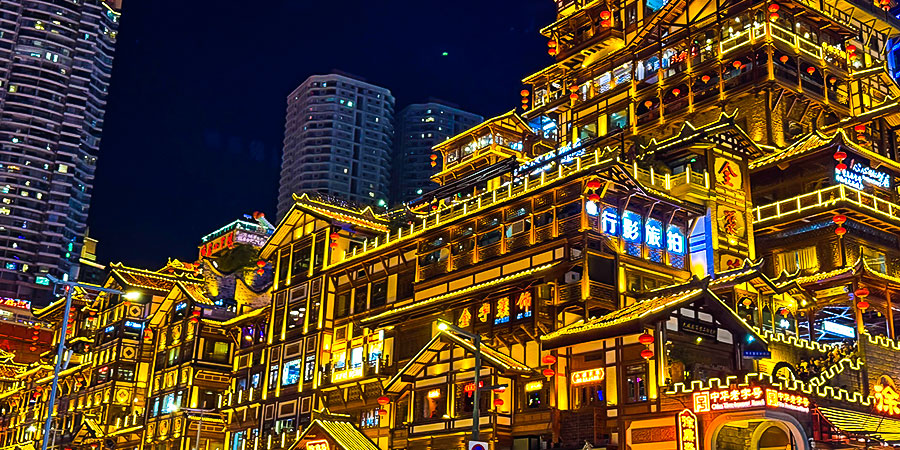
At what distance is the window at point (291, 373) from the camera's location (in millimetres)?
57250

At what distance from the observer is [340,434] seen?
4725 cm

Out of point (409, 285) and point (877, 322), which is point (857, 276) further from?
point (409, 285)

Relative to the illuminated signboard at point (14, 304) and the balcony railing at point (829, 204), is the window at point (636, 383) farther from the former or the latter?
the illuminated signboard at point (14, 304)

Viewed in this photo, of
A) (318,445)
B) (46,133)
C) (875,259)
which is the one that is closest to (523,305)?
(318,445)

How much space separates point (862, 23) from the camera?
2319 inches

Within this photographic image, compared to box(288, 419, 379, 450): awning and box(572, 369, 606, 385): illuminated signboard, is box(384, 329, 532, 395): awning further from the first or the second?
box(288, 419, 379, 450): awning

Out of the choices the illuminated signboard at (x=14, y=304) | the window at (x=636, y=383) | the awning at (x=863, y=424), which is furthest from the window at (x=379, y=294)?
the illuminated signboard at (x=14, y=304)

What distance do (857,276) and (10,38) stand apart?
14102 centimetres

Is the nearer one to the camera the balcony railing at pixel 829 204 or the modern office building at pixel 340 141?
the balcony railing at pixel 829 204

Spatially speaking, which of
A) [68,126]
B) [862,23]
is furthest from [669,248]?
[68,126]

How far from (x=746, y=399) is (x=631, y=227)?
46.1 feet

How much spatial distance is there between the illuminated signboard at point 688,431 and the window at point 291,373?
3090 centimetres

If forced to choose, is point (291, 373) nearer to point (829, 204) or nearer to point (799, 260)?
point (799, 260)

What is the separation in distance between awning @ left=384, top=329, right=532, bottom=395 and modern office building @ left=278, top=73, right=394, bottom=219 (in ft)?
382
